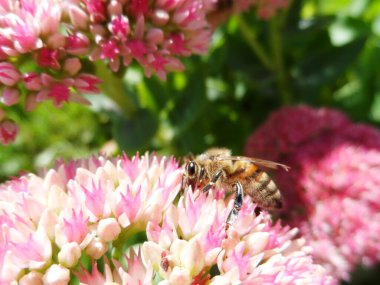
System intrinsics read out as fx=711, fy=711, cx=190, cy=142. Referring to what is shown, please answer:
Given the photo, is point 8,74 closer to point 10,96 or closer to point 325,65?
point 10,96

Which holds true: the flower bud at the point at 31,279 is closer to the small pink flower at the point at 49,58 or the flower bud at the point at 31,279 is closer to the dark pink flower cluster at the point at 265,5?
the small pink flower at the point at 49,58

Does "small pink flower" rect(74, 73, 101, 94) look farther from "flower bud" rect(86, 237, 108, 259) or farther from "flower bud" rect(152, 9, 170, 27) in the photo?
"flower bud" rect(86, 237, 108, 259)

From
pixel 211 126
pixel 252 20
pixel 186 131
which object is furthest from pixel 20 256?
pixel 252 20

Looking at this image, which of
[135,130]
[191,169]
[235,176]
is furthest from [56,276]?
[135,130]

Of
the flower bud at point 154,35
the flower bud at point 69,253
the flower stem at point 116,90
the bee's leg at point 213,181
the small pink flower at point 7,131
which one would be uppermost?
the flower stem at point 116,90

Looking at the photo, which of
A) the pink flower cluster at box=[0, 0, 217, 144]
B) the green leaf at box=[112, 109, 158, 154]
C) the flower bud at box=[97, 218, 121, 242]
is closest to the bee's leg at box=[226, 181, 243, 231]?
the flower bud at box=[97, 218, 121, 242]

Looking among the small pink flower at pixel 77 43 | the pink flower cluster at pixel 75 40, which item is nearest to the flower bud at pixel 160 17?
the pink flower cluster at pixel 75 40

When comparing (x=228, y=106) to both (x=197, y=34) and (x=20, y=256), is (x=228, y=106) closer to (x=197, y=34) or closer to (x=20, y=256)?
(x=197, y=34)
